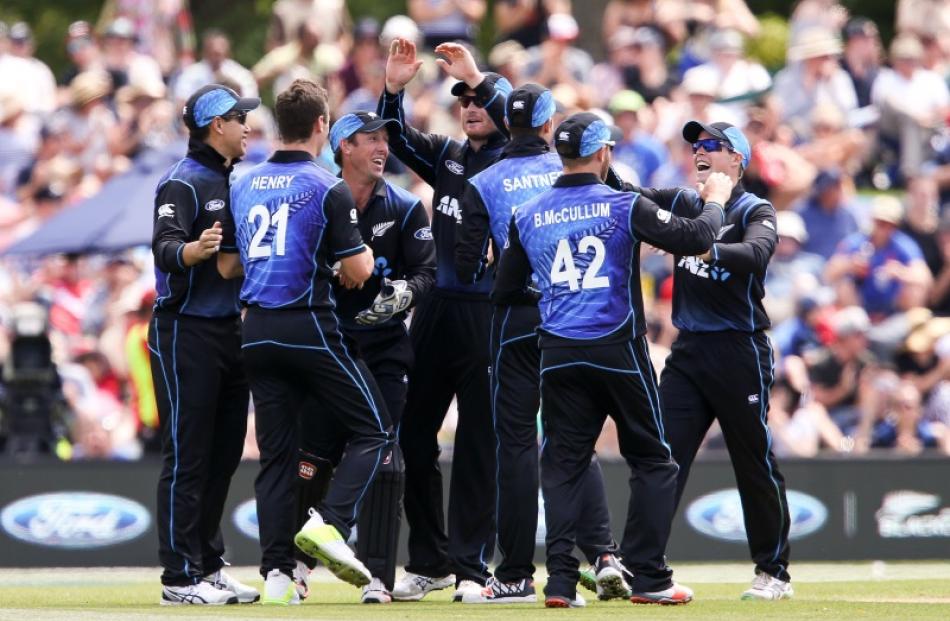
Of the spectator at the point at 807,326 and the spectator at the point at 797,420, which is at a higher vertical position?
the spectator at the point at 807,326

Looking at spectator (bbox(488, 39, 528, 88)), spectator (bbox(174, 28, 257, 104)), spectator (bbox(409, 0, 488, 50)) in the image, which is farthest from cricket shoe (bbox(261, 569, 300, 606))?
spectator (bbox(409, 0, 488, 50))

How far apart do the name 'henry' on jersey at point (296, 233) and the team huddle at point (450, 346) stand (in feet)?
0.04

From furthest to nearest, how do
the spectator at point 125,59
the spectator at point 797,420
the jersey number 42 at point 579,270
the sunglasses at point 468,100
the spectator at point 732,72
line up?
the spectator at point 125,59
the spectator at point 732,72
the spectator at point 797,420
the sunglasses at point 468,100
the jersey number 42 at point 579,270

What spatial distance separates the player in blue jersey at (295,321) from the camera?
9453 mm

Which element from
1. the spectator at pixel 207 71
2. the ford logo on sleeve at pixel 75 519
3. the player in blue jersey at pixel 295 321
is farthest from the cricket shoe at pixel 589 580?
the spectator at pixel 207 71

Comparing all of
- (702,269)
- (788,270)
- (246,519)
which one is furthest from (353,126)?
(788,270)

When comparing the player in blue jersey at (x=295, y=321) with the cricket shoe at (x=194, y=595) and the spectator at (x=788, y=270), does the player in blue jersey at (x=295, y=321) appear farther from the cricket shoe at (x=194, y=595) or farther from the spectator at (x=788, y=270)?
the spectator at (x=788, y=270)

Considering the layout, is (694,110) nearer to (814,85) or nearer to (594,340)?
(814,85)

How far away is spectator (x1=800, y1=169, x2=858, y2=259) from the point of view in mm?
17516

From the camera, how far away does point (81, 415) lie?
52.3 feet

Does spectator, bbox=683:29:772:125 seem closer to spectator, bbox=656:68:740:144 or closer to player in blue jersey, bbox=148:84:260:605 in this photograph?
spectator, bbox=656:68:740:144

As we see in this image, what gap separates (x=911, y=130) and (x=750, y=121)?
2082mm

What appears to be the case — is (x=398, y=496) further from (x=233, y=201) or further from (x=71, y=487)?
(x=71, y=487)

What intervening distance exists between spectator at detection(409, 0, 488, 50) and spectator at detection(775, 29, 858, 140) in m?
3.64
